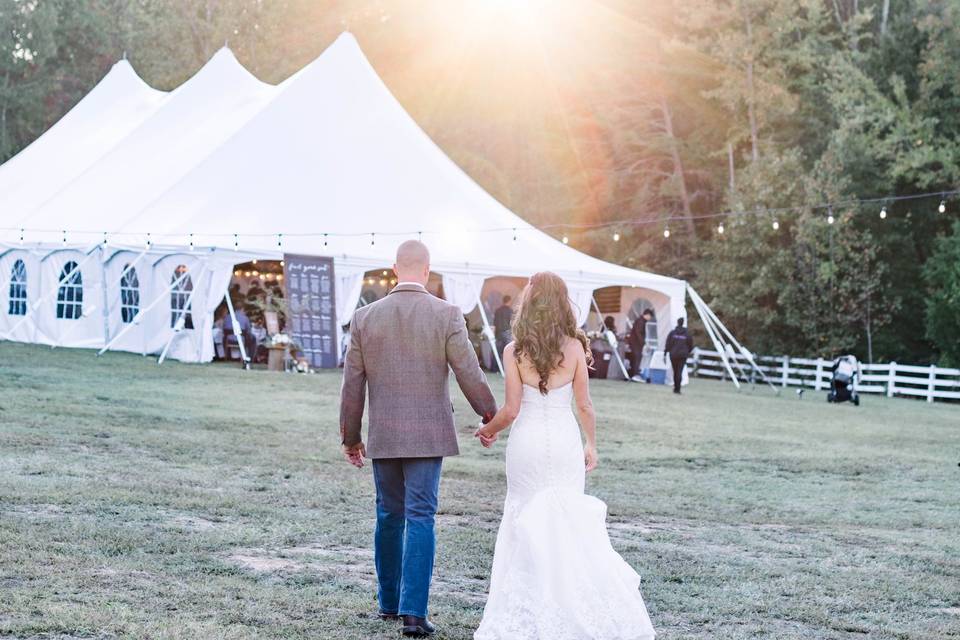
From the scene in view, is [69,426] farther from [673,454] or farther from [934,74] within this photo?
[934,74]

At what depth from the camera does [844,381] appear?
25234 millimetres

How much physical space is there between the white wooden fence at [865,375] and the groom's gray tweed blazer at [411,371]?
23851 mm

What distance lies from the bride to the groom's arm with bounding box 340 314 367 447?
533 mm

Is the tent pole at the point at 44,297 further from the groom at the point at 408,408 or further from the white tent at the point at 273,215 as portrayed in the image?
the groom at the point at 408,408

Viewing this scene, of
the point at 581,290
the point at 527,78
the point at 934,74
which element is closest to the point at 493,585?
the point at 581,290

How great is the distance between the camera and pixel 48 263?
87.2 ft

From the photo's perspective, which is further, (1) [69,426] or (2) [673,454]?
(2) [673,454]

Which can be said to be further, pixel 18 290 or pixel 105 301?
pixel 18 290

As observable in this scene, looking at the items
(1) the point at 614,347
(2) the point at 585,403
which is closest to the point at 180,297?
(1) the point at 614,347

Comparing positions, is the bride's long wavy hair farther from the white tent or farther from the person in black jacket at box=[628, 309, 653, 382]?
the person in black jacket at box=[628, 309, 653, 382]

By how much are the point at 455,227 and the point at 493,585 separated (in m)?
A: 21.4

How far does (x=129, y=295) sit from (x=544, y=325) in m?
20.9

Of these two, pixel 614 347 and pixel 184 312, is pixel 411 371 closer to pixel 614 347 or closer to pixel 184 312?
pixel 184 312

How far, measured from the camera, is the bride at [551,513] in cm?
541
